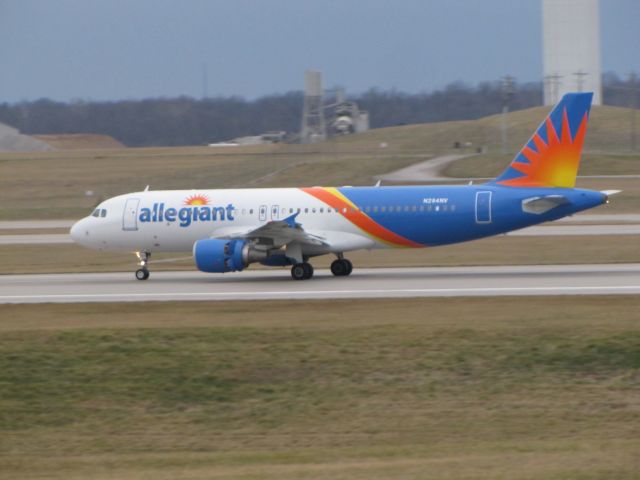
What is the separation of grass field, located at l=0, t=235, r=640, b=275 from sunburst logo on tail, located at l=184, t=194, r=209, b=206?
14.1 ft

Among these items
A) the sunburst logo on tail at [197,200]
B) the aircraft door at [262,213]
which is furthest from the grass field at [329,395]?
the sunburst logo on tail at [197,200]

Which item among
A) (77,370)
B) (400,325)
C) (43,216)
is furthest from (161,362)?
(43,216)

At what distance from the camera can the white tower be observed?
116 m

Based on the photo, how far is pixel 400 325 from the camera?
21.7 m

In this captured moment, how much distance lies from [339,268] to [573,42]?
9023 cm

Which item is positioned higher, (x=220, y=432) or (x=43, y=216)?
(x=43, y=216)

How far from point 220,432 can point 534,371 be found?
540 centimetres

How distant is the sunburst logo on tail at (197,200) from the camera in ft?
110

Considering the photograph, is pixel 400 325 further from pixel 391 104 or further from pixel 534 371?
pixel 391 104

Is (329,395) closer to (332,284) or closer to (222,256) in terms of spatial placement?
(332,284)

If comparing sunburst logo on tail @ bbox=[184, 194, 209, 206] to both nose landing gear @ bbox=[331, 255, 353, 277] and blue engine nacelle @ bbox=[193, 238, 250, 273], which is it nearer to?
blue engine nacelle @ bbox=[193, 238, 250, 273]

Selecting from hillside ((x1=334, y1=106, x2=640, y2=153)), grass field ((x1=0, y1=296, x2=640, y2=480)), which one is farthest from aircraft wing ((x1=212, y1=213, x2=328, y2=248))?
hillside ((x1=334, y1=106, x2=640, y2=153))

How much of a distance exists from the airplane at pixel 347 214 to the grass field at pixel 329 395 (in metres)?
7.32

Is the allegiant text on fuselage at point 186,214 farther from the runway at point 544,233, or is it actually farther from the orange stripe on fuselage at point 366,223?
the runway at point 544,233
